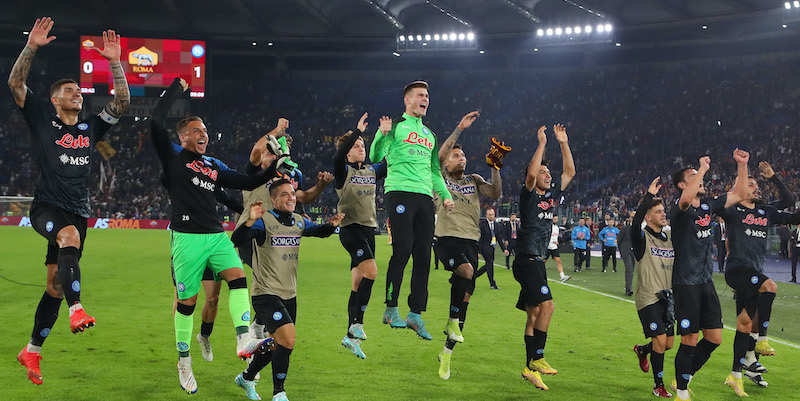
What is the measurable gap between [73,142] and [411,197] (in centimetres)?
356

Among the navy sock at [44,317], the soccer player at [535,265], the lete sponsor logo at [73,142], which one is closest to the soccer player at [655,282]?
the soccer player at [535,265]

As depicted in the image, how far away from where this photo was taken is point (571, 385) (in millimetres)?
8031

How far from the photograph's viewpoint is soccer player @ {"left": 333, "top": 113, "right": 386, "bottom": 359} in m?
8.50

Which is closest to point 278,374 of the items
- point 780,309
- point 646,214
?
point 646,214

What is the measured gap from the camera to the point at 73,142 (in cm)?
705

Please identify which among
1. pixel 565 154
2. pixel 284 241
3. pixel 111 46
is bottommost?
pixel 284 241

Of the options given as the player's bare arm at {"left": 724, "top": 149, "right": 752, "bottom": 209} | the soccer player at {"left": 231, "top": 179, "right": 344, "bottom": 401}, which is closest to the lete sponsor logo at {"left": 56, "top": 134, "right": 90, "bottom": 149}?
the soccer player at {"left": 231, "top": 179, "right": 344, "bottom": 401}

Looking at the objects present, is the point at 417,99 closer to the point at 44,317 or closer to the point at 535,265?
the point at 535,265

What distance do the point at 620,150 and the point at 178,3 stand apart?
31.0 meters

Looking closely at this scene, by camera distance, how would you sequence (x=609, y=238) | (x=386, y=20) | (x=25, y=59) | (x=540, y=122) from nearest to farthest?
1. (x=25, y=59)
2. (x=609, y=238)
3. (x=386, y=20)
4. (x=540, y=122)

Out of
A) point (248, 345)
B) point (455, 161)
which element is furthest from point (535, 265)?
point (248, 345)

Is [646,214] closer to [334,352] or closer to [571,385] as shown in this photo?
[571,385]

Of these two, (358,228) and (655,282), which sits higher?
(358,228)

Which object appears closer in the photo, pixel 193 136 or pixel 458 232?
pixel 193 136
